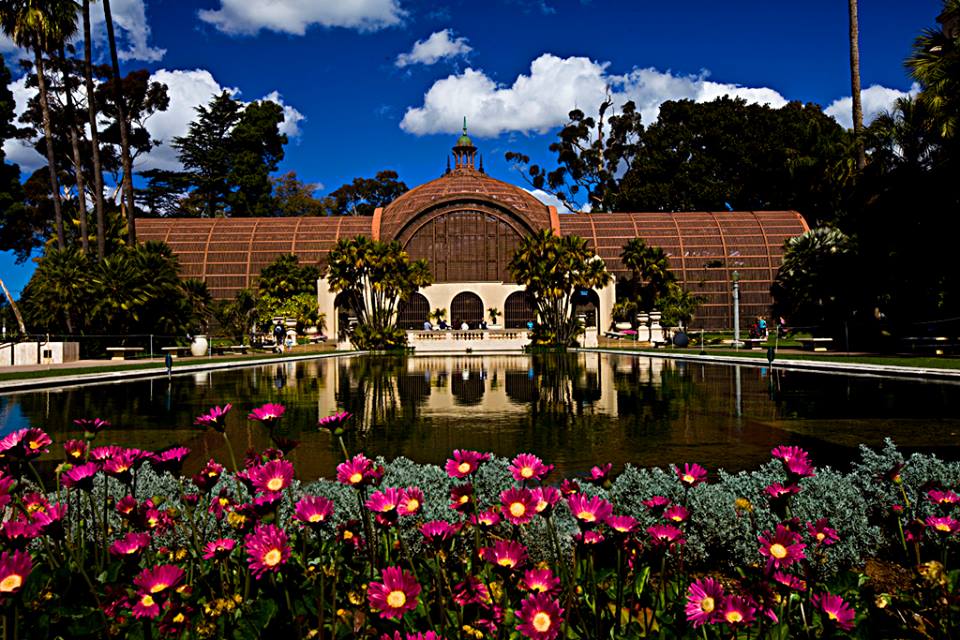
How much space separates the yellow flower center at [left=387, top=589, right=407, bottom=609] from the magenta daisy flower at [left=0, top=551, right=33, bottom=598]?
2.98 ft

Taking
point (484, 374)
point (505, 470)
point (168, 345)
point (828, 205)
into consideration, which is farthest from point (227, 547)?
point (828, 205)

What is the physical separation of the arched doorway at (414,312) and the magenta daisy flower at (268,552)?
5344cm

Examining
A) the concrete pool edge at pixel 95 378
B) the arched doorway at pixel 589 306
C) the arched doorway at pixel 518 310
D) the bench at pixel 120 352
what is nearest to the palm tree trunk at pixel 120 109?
the bench at pixel 120 352

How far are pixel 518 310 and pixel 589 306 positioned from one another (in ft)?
19.1

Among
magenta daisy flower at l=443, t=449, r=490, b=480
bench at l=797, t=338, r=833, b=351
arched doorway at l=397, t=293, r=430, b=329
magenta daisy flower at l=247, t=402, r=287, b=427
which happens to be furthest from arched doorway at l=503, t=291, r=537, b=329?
magenta daisy flower at l=443, t=449, r=490, b=480

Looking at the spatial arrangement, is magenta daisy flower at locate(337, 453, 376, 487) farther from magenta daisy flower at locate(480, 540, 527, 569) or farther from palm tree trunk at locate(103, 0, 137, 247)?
palm tree trunk at locate(103, 0, 137, 247)

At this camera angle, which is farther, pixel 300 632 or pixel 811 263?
pixel 811 263

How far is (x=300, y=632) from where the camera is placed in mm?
2264

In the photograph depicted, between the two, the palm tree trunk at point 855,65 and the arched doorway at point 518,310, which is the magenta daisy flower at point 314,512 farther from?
the arched doorway at point 518,310

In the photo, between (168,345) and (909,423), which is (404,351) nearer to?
(168,345)

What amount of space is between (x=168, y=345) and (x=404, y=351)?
13.6m

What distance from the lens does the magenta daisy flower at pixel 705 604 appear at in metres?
1.93

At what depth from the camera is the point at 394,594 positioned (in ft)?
6.12

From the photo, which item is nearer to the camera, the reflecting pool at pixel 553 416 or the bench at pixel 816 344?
the reflecting pool at pixel 553 416
